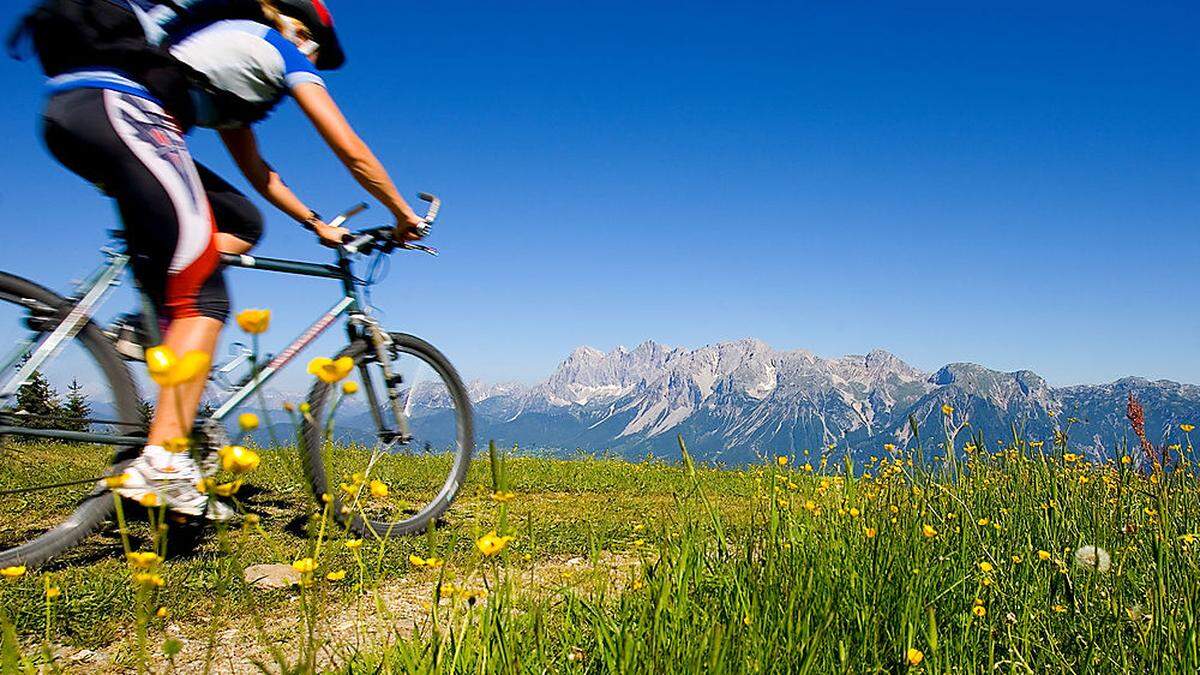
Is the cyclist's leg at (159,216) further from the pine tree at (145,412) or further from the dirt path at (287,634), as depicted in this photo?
the dirt path at (287,634)

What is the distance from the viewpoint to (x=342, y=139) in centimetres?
354

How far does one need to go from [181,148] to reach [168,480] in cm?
145

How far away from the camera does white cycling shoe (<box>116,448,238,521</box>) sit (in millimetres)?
3025

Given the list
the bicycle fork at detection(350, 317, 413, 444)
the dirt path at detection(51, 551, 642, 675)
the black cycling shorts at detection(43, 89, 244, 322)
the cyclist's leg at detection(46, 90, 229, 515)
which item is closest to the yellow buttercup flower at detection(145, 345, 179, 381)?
the dirt path at detection(51, 551, 642, 675)

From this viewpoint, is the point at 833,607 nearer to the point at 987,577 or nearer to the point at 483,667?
the point at 987,577

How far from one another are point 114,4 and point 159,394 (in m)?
1.65

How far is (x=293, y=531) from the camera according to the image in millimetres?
4559

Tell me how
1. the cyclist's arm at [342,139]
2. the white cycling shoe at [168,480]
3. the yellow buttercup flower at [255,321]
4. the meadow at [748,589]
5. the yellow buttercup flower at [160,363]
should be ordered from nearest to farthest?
1. the yellow buttercup flower at [160,363]
2. the yellow buttercup flower at [255,321]
3. the meadow at [748,589]
4. the white cycling shoe at [168,480]
5. the cyclist's arm at [342,139]

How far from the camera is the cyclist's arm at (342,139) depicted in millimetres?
3438

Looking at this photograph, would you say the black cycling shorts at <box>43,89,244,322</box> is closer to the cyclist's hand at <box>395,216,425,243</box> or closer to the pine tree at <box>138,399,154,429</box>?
the pine tree at <box>138,399,154,429</box>

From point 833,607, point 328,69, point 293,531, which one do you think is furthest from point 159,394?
point 833,607

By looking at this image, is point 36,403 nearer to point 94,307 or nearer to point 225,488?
point 94,307

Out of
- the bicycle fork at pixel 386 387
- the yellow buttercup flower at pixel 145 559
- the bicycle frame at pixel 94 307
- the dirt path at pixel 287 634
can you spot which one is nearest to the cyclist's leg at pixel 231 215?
the bicycle frame at pixel 94 307

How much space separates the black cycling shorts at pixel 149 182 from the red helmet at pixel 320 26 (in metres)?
0.79
